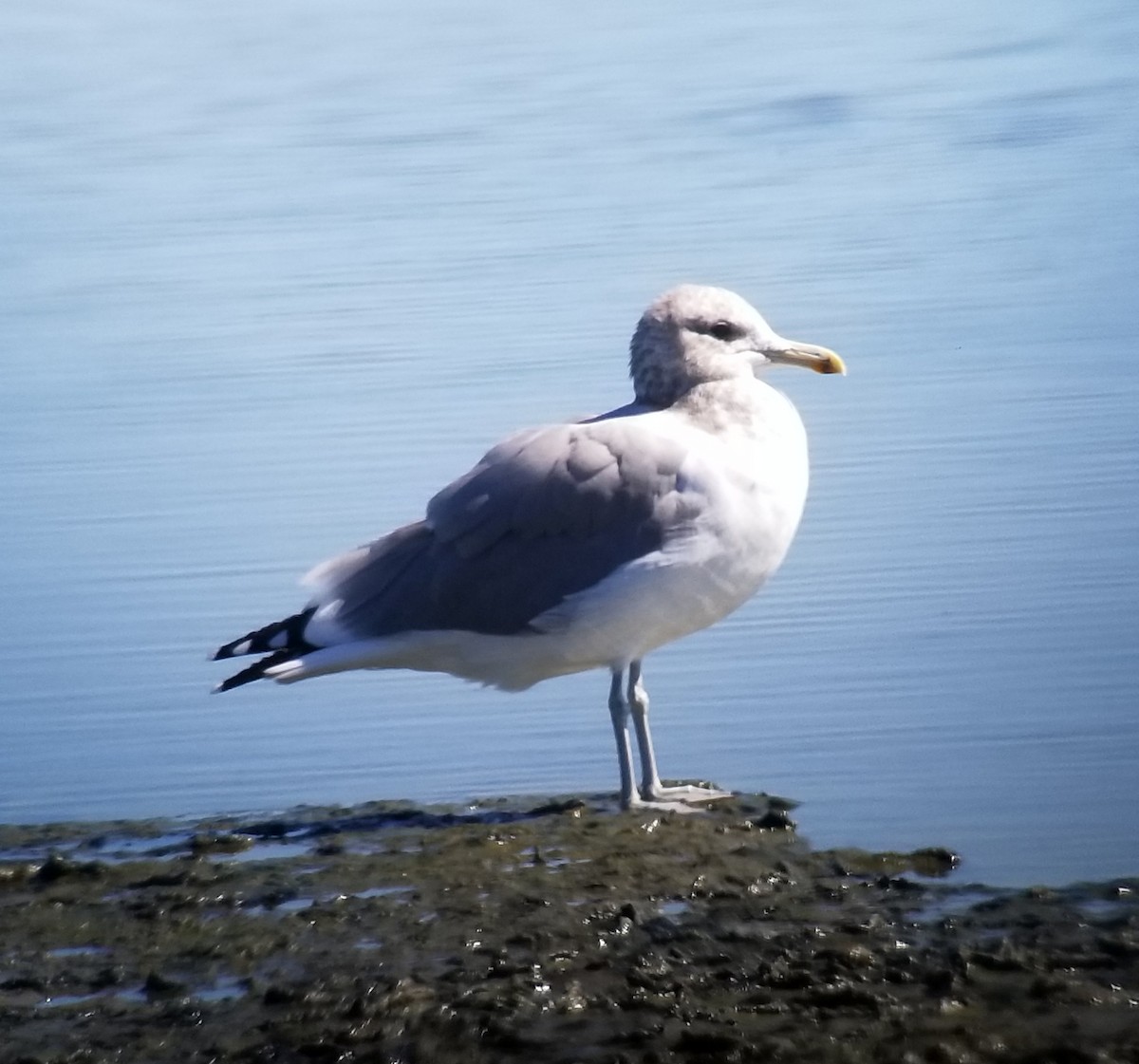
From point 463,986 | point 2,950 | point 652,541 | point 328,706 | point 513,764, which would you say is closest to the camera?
point 463,986

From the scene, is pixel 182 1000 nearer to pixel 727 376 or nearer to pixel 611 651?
pixel 611 651

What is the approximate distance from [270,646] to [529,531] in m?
0.73

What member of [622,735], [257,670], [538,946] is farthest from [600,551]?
[538,946]

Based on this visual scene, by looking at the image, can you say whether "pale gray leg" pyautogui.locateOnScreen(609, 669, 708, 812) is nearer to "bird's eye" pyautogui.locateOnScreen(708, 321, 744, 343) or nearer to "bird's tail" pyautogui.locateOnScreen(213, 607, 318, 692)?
"bird's tail" pyautogui.locateOnScreen(213, 607, 318, 692)

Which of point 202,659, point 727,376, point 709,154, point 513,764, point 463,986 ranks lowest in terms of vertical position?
point 463,986

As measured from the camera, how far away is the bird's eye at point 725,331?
615cm

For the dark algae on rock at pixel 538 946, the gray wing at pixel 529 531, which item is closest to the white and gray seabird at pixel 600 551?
the gray wing at pixel 529 531

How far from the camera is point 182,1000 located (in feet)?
14.8

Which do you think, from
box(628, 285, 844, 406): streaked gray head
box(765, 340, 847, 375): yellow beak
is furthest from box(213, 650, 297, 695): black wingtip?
box(765, 340, 847, 375): yellow beak

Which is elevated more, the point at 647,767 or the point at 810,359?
the point at 810,359

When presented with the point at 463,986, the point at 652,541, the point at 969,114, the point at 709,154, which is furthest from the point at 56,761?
the point at 969,114

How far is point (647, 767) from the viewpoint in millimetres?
5727

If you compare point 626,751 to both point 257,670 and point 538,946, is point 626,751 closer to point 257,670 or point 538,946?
point 257,670

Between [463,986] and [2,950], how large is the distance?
108 cm
